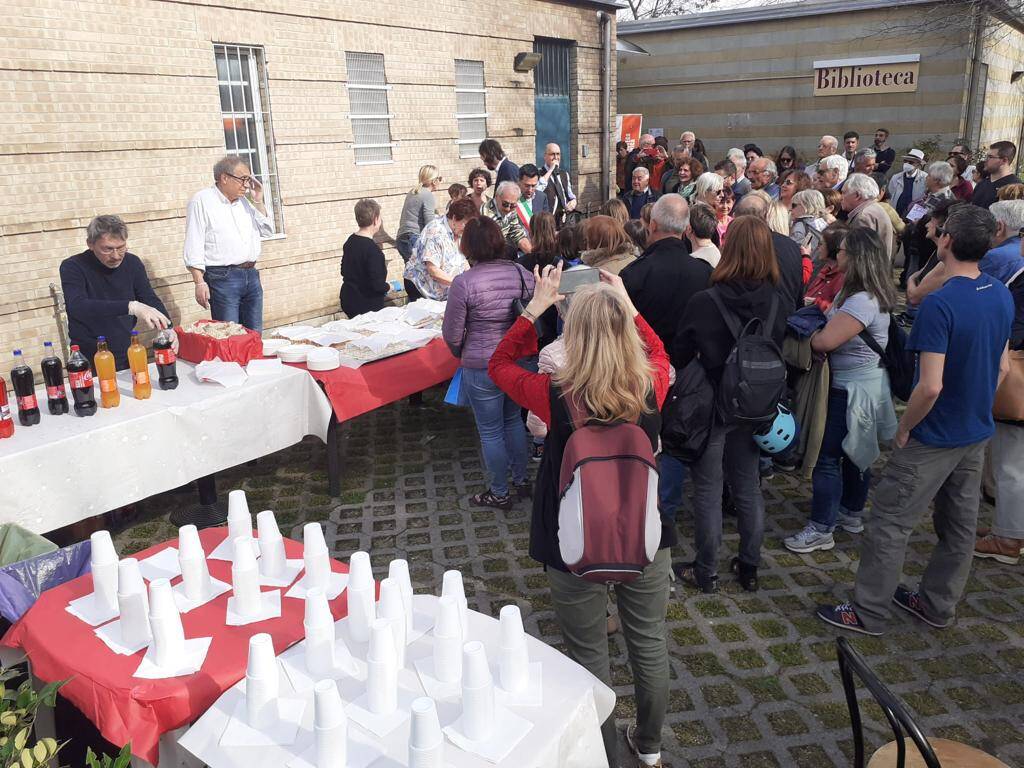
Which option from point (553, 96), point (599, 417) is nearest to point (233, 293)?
point (599, 417)

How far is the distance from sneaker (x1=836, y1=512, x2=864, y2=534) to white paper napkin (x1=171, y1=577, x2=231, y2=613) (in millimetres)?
3619

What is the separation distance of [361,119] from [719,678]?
29.1 ft

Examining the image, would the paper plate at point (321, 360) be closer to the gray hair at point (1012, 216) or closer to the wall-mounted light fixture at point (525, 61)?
the gray hair at point (1012, 216)

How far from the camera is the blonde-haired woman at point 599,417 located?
2.45 metres

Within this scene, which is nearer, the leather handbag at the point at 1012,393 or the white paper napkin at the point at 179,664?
the white paper napkin at the point at 179,664

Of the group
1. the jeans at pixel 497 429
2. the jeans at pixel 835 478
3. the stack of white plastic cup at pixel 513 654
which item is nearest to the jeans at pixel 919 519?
the jeans at pixel 835 478

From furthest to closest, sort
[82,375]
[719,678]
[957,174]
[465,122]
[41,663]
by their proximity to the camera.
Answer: [465,122]
[957,174]
[82,375]
[719,678]
[41,663]

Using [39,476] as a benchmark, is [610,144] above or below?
above

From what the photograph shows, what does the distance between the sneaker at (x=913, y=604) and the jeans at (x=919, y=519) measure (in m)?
0.03

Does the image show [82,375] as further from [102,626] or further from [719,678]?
[719,678]

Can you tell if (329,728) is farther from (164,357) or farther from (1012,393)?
(1012,393)

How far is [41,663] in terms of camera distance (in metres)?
2.33

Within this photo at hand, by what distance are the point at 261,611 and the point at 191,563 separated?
0.90 ft

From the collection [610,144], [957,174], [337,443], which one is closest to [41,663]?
[337,443]
